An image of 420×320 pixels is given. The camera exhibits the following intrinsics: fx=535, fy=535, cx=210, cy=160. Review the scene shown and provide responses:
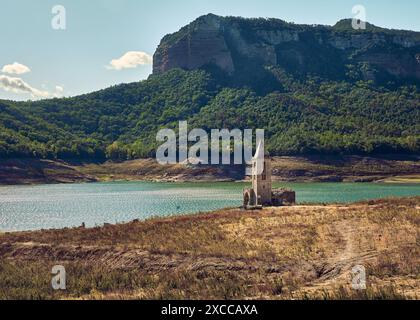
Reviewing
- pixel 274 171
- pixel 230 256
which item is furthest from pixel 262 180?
pixel 274 171

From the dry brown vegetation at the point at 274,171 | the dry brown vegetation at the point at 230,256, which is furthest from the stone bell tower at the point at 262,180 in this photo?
the dry brown vegetation at the point at 274,171

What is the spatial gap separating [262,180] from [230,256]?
77.9ft

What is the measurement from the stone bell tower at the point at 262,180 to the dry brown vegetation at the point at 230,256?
23.6 feet

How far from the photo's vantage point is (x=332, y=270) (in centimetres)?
2912

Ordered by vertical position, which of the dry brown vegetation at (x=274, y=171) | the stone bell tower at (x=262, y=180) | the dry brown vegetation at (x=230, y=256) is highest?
the stone bell tower at (x=262, y=180)

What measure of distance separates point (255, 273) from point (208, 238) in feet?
31.8

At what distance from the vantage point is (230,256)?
32719mm

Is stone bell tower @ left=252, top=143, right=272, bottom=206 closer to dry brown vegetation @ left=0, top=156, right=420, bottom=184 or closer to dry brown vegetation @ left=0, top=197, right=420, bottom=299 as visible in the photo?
dry brown vegetation @ left=0, top=197, right=420, bottom=299

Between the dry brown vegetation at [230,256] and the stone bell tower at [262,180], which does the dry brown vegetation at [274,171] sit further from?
the dry brown vegetation at [230,256]

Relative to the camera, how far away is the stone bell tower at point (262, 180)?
55.5 metres

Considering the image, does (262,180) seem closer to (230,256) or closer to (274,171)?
(230,256)

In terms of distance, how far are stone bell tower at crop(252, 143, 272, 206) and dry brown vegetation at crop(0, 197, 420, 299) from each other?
284 inches

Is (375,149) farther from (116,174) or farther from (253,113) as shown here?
(116,174)
